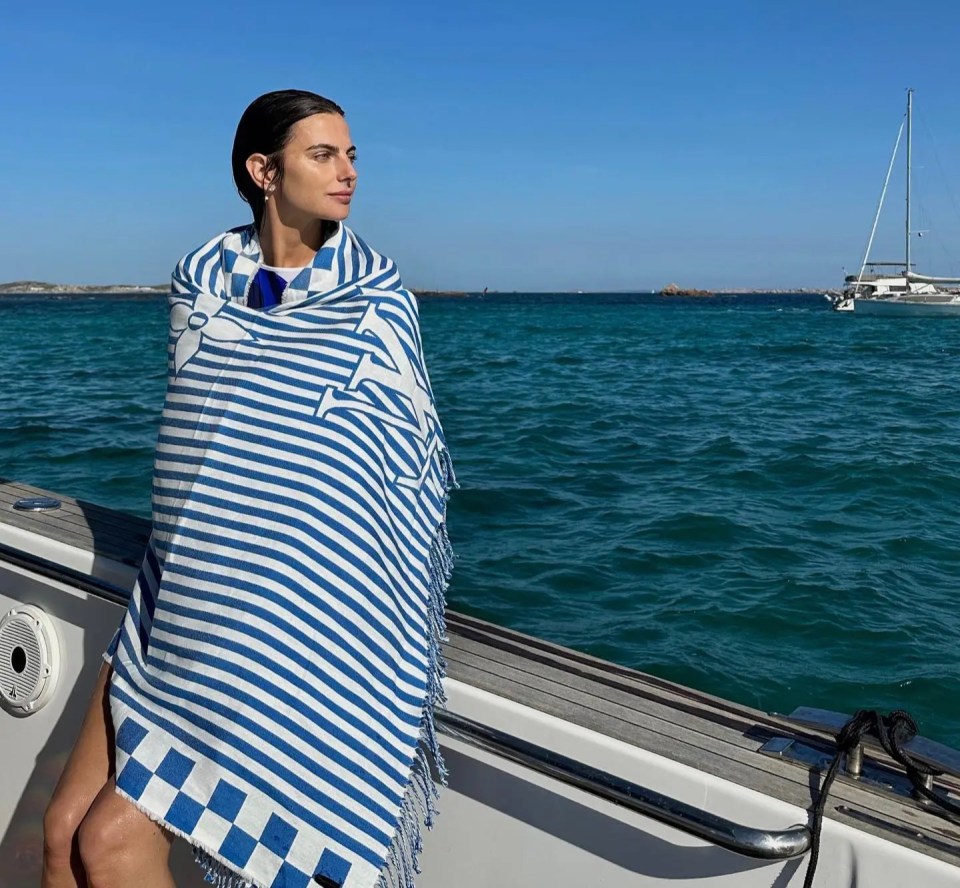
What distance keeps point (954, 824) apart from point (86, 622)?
1.57 meters

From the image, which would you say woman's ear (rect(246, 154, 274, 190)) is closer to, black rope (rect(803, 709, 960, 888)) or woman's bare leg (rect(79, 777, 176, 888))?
woman's bare leg (rect(79, 777, 176, 888))

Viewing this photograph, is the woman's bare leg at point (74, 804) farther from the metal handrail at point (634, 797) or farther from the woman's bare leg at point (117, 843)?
the metal handrail at point (634, 797)

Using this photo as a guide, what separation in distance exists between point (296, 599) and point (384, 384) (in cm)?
32

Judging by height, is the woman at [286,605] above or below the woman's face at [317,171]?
below

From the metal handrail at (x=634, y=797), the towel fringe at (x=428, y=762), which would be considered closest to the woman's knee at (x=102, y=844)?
the towel fringe at (x=428, y=762)

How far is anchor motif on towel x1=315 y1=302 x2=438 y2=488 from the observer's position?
1.47 m

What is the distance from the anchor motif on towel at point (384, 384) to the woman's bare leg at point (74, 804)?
1.86 feet

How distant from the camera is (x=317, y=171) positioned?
1630 millimetres

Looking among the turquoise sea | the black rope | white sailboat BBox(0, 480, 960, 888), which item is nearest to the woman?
white sailboat BBox(0, 480, 960, 888)

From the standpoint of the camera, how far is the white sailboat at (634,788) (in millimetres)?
1307

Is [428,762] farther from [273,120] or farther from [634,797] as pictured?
[273,120]

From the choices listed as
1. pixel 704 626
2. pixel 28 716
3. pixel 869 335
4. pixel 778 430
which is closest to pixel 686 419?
pixel 778 430

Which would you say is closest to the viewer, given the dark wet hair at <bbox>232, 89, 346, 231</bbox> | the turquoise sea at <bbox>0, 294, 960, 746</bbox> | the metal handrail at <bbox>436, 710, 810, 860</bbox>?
the metal handrail at <bbox>436, 710, 810, 860</bbox>

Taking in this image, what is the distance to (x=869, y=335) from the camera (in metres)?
26.4
